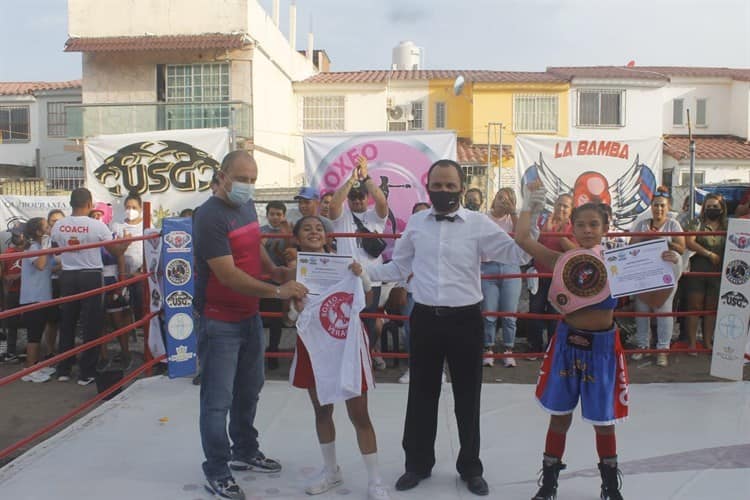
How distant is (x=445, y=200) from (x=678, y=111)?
2719cm

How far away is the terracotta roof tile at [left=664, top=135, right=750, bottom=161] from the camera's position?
2411 cm

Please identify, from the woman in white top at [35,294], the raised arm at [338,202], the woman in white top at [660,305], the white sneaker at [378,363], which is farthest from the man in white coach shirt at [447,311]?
the woman in white top at [35,294]

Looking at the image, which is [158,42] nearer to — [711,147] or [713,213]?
[713,213]

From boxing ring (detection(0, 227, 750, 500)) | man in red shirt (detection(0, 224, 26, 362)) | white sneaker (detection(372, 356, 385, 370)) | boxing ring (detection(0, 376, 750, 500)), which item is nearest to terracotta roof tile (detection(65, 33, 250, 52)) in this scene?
man in red shirt (detection(0, 224, 26, 362))

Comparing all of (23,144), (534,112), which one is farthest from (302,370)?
(23,144)

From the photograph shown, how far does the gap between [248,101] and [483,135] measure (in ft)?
30.4

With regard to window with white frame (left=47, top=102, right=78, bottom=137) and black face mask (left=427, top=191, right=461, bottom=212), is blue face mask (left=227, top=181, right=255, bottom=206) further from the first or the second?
window with white frame (left=47, top=102, right=78, bottom=137)

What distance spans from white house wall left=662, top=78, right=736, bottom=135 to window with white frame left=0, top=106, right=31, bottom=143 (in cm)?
2552

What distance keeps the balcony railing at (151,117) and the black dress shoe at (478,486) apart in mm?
15272

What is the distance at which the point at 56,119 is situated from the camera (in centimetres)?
2638

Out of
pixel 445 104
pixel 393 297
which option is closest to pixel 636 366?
pixel 393 297

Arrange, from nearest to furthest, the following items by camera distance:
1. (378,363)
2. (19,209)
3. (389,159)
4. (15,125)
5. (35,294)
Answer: (378,363), (35,294), (389,159), (19,209), (15,125)

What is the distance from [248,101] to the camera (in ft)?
60.2

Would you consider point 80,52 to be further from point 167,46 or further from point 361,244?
point 361,244
